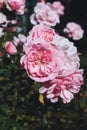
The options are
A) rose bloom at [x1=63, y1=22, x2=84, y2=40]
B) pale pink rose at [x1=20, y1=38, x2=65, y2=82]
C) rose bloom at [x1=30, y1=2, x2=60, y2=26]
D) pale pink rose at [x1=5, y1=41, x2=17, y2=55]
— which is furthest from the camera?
rose bloom at [x1=63, y1=22, x2=84, y2=40]

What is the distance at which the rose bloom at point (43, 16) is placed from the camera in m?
3.06

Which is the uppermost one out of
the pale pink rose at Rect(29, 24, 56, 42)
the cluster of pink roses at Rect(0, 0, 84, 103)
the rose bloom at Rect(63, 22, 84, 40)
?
the pale pink rose at Rect(29, 24, 56, 42)

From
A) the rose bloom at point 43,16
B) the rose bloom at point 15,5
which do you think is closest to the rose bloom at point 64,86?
the rose bloom at point 15,5

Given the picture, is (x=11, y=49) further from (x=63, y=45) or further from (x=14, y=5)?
(x=63, y=45)

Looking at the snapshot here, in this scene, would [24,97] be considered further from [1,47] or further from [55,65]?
[55,65]

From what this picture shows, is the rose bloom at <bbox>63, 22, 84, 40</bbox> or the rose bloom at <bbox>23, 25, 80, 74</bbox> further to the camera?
the rose bloom at <bbox>63, 22, 84, 40</bbox>

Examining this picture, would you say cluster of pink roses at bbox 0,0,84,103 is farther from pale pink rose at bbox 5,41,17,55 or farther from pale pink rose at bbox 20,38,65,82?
pale pink rose at bbox 5,41,17,55

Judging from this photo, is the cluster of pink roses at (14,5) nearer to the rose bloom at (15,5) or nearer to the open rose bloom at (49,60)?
the rose bloom at (15,5)

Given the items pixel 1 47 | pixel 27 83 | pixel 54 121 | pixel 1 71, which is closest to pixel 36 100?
pixel 27 83

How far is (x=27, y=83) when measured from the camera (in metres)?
2.38

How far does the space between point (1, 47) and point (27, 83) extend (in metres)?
0.48

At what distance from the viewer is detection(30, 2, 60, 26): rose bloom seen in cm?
306

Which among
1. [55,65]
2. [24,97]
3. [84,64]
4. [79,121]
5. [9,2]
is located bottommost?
[79,121]

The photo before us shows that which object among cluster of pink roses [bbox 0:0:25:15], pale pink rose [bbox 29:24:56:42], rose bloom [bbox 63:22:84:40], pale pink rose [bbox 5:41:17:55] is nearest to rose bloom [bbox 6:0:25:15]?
cluster of pink roses [bbox 0:0:25:15]
